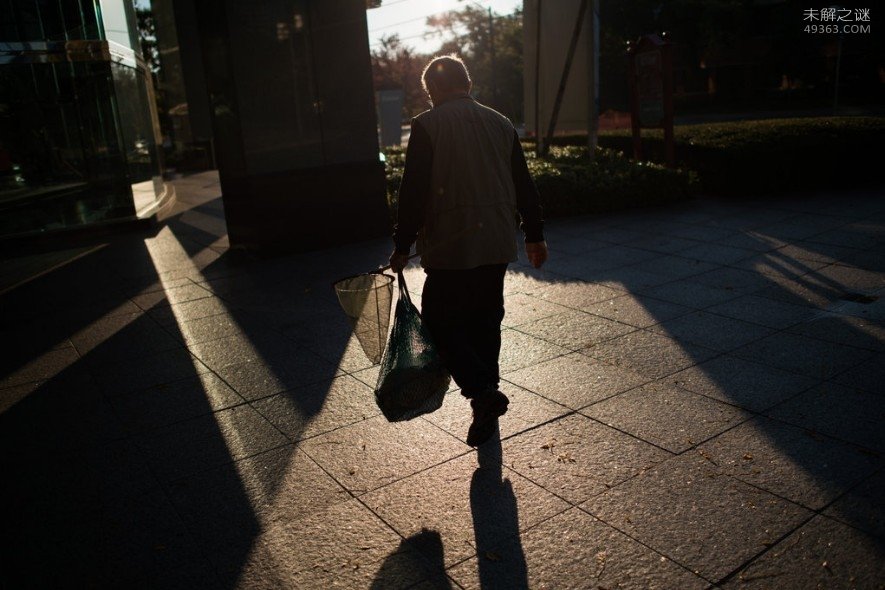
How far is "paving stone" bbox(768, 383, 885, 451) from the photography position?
3.72m

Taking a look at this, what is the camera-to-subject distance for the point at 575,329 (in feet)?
18.6

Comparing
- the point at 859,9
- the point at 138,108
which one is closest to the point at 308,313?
the point at 138,108

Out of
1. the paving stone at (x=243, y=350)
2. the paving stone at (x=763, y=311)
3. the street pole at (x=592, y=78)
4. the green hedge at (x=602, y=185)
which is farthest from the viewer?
the street pole at (x=592, y=78)

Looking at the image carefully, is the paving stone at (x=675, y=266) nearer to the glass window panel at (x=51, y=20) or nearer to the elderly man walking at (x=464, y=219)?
the elderly man walking at (x=464, y=219)

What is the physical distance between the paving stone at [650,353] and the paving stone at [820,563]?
1.79 metres

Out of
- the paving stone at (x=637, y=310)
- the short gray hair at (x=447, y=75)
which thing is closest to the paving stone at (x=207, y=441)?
the short gray hair at (x=447, y=75)

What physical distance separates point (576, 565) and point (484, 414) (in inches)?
43.3

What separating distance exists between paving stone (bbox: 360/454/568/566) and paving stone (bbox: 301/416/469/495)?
106 mm

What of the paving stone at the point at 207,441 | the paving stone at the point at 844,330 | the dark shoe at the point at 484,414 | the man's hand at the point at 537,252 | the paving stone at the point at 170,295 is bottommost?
the paving stone at the point at 844,330

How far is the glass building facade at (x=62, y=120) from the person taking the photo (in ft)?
35.9

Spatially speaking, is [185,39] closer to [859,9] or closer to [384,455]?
[384,455]

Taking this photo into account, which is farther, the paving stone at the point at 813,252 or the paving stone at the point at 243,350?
the paving stone at the point at 813,252

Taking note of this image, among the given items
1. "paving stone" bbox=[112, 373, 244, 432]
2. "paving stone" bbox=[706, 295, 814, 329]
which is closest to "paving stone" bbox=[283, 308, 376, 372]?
"paving stone" bbox=[112, 373, 244, 432]

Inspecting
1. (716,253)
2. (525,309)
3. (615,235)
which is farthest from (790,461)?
(615,235)
